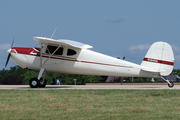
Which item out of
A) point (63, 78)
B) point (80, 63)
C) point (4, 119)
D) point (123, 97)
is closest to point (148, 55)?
point (80, 63)

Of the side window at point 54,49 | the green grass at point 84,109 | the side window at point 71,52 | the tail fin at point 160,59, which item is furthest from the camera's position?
the tail fin at point 160,59

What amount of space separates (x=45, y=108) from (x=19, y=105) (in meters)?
1.17

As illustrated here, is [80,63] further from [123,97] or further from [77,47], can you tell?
[123,97]

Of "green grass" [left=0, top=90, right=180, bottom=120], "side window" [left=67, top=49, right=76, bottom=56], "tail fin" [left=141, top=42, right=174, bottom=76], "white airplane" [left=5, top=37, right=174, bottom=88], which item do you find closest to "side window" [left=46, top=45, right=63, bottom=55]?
"white airplane" [left=5, top=37, right=174, bottom=88]

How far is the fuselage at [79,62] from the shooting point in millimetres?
18750

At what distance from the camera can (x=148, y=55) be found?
766 inches

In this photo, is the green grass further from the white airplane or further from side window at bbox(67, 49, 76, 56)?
side window at bbox(67, 49, 76, 56)

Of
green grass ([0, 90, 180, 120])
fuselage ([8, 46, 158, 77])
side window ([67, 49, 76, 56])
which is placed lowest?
green grass ([0, 90, 180, 120])

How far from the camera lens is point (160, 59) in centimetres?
1906

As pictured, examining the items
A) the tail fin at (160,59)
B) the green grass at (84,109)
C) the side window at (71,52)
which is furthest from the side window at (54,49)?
the green grass at (84,109)

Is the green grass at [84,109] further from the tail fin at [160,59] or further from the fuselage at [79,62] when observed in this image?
the tail fin at [160,59]

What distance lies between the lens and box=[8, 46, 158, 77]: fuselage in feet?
61.5

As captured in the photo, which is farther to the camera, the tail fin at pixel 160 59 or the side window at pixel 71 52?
the tail fin at pixel 160 59

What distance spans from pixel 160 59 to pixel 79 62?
5.33m
